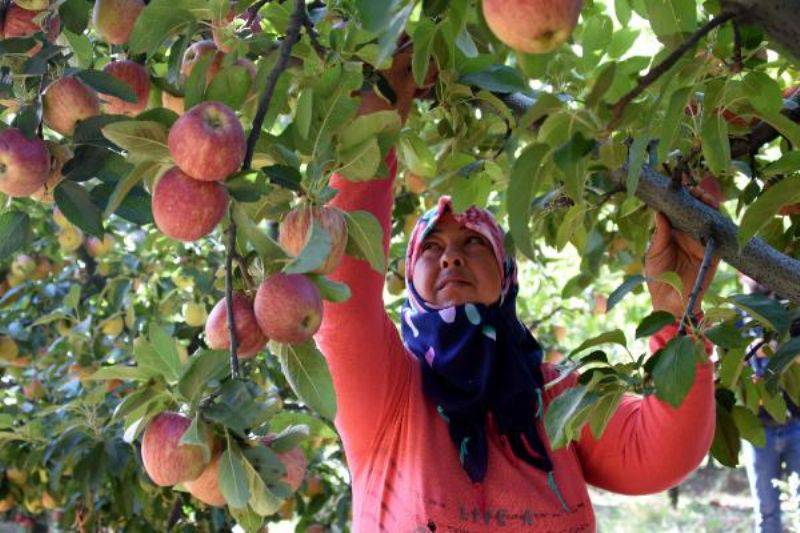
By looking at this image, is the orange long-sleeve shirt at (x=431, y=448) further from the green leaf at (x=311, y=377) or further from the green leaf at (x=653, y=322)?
the green leaf at (x=311, y=377)

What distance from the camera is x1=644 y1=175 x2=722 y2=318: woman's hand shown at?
5.04ft

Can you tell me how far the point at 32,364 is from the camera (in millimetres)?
3219

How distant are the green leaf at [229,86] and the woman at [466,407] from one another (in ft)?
1.44

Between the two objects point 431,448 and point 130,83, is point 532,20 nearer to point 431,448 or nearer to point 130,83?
point 130,83

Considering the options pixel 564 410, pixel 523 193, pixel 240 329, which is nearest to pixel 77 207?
pixel 240 329

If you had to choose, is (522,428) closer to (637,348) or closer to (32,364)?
(32,364)

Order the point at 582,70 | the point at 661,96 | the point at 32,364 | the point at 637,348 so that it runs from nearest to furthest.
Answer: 1. the point at 661,96
2. the point at 582,70
3. the point at 32,364
4. the point at 637,348

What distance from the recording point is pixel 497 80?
54.0 inches

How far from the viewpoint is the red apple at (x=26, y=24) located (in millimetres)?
1237

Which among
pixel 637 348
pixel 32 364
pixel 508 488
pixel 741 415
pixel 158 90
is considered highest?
pixel 158 90

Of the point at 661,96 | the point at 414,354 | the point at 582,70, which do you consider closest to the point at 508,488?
the point at 414,354

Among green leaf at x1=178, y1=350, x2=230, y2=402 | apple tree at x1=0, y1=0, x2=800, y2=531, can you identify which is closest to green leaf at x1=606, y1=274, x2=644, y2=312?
apple tree at x1=0, y1=0, x2=800, y2=531

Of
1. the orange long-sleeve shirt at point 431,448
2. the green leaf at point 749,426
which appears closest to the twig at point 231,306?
the orange long-sleeve shirt at point 431,448

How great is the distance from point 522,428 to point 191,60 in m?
0.94
